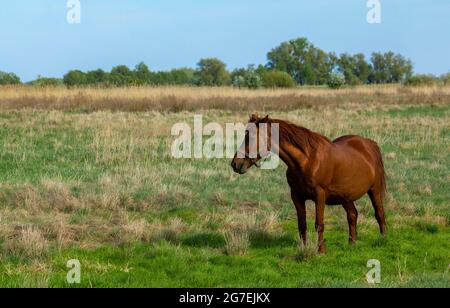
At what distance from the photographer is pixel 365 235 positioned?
8141 millimetres

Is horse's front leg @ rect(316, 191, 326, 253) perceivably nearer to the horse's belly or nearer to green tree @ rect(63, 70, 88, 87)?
the horse's belly

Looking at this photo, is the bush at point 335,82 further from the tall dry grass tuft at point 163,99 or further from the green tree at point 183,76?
the green tree at point 183,76

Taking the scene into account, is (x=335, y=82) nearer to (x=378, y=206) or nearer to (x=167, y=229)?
(x=378, y=206)

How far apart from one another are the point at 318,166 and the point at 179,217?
3.01 meters

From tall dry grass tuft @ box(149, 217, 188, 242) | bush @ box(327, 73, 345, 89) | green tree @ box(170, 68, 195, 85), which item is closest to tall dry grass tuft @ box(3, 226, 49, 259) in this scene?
tall dry grass tuft @ box(149, 217, 188, 242)

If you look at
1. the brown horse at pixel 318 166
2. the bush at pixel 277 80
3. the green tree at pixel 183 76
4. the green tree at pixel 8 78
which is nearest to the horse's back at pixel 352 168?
the brown horse at pixel 318 166

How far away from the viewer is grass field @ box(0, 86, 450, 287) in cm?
632

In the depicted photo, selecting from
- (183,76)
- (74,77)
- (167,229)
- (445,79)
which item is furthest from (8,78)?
(167,229)

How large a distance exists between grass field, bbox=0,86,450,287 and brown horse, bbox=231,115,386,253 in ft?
1.99

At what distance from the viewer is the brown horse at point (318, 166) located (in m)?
6.84

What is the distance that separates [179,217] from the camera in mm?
9180

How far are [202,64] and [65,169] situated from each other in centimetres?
6725

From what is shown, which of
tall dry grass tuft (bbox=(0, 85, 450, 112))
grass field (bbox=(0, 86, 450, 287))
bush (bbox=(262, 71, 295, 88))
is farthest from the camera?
bush (bbox=(262, 71, 295, 88))
